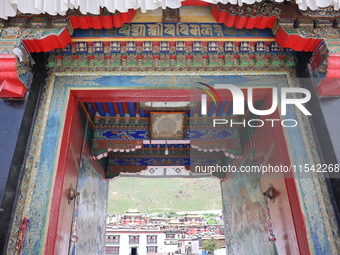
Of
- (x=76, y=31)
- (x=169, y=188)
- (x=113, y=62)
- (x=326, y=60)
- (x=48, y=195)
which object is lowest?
(x=48, y=195)

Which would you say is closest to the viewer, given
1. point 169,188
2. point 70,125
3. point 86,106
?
point 70,125

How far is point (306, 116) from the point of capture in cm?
401

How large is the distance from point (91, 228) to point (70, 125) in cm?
363

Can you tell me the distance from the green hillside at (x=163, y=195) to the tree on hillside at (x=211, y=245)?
15.3m

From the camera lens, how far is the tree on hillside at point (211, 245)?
2428cm

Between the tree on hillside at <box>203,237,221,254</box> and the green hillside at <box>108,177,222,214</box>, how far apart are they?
15.3 metres

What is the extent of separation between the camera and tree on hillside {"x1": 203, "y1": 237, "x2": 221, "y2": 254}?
2428cm

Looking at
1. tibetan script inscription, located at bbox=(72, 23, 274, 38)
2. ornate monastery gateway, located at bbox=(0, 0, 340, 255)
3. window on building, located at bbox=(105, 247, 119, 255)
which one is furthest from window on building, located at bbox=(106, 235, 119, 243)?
tibetan script inscription, located at bbox=(72, 23, 274, 38)

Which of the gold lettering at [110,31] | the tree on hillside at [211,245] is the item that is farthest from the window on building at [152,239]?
the gold lettering at [110,31]

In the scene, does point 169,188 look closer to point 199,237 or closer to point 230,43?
point 199,237

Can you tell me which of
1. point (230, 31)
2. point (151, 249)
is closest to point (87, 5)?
point (230, 31)

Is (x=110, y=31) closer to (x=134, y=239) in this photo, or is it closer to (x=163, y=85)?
(x=163, y=85)

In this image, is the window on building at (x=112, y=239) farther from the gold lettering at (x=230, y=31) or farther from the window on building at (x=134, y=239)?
the gold lettering at (x=230, y=31)

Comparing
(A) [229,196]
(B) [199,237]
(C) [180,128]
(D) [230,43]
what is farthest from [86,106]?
(B) [199,237]
